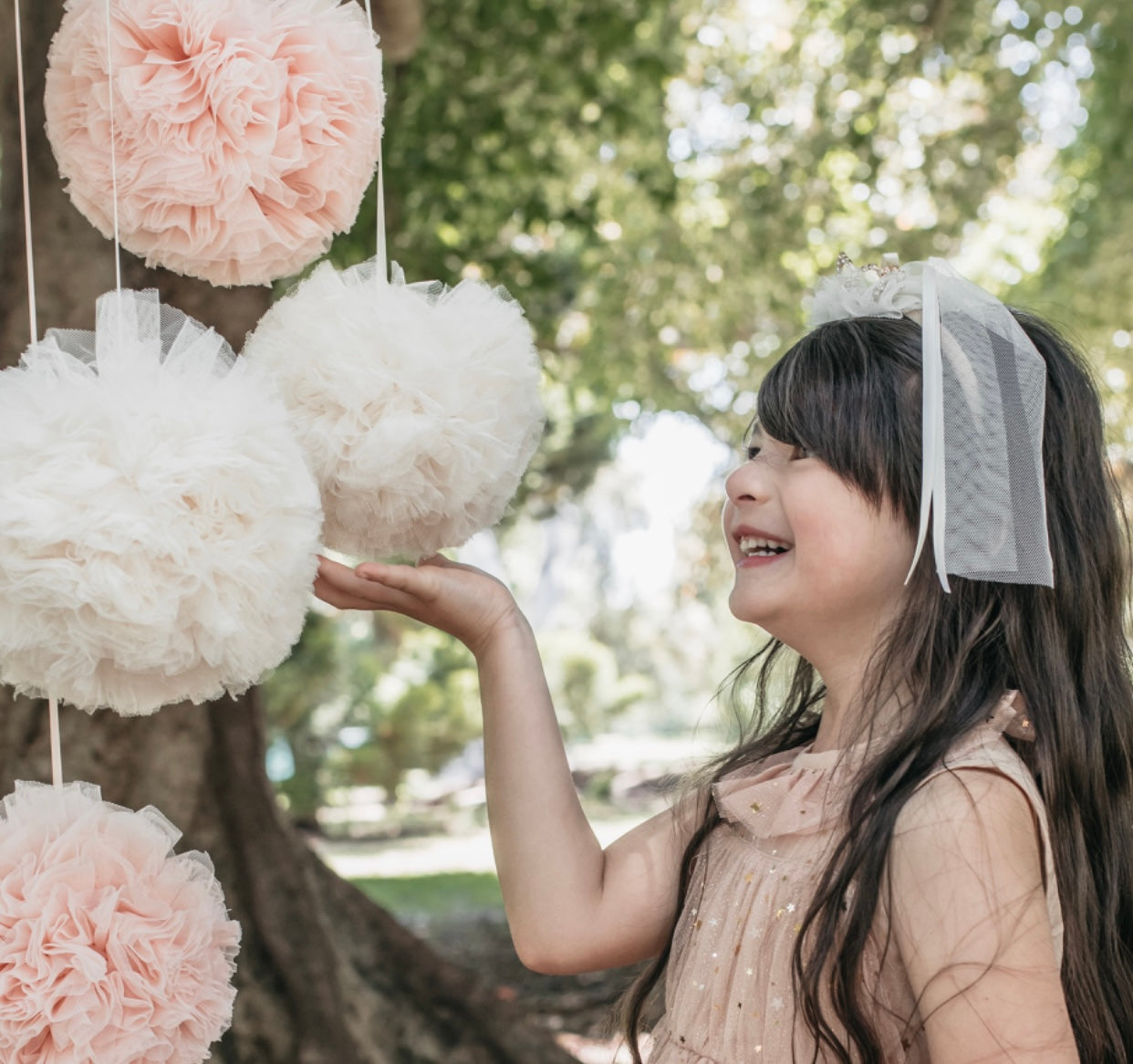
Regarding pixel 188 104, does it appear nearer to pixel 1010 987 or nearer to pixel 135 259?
pixel 1010 987

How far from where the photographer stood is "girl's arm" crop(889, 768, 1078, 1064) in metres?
1.12

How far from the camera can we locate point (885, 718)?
1.35 m

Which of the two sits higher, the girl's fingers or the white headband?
the white headband

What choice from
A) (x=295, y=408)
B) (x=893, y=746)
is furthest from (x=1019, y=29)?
(x=295, y=408)

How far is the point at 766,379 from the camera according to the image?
1.48 metres

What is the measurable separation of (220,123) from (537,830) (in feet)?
2.71

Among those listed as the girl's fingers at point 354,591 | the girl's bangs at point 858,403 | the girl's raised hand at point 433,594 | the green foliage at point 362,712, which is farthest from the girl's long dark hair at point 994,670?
the green foliage at point 362,712

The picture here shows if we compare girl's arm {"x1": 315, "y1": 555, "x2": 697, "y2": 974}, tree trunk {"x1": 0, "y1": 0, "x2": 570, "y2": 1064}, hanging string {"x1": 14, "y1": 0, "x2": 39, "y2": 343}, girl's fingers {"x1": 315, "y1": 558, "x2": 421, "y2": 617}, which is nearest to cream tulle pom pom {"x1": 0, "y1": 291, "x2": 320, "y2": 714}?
hanging string {"x1": 14, "y1": 0, "x2": 39, "y2": 343}

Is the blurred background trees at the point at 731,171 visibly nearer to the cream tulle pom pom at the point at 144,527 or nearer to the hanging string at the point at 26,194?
the hanging string at the point at 26,194

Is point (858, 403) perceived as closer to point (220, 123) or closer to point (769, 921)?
point (769, 921)

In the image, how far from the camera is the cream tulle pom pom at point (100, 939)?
904 millimetres

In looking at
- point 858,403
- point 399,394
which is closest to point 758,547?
point 858,403

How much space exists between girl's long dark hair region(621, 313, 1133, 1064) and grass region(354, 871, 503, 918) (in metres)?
5.26

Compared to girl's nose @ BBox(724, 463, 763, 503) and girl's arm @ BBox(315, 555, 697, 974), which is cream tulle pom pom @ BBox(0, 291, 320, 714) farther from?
girl's nose @ BBox(724, 463, 763, 503)
